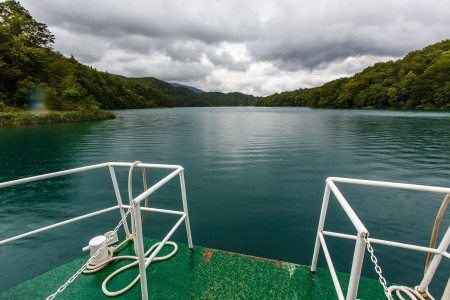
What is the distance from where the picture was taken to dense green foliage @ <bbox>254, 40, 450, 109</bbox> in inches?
3017

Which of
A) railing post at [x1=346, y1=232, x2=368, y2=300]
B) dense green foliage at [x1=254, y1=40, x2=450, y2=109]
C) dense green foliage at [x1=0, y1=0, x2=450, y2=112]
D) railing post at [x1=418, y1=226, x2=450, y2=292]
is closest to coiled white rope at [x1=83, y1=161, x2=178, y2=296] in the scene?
railing post at [x1=346, y1=232, x2=368, y2=300]

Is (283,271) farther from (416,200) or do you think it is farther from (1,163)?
(1,163)

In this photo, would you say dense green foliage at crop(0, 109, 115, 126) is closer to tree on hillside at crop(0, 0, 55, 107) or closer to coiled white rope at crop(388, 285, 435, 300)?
tree on hillside at crop(0, 0, 55, 107)

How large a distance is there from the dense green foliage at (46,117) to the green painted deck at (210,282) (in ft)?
139

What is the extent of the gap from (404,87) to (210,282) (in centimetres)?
11036

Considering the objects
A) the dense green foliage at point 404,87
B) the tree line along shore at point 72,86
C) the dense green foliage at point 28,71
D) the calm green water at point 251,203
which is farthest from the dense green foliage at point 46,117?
the dense green foliage at point 404,87

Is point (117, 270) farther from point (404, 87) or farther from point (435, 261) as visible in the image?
point (404, 87)

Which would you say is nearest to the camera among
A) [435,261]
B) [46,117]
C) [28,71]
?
[435,261]

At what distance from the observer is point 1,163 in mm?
14477

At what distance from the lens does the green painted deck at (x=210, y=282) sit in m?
2.95

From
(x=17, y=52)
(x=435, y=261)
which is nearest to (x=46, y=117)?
(x=17, y=52)

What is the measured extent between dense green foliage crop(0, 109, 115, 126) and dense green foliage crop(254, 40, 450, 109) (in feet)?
331

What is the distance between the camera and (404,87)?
279 ft

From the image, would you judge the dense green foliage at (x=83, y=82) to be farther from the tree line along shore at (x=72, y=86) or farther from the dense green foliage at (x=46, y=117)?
the dense green foliage at (x=46, y=117)
